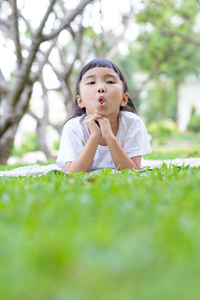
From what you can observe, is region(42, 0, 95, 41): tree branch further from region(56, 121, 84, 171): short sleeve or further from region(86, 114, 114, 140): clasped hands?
region(86, 114, 114, 140): clasped hands

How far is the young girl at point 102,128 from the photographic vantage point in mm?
3553

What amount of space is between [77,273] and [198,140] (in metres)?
19.4

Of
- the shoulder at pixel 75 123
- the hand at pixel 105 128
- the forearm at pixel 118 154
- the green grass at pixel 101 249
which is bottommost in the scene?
the green grass at pixel 101 249

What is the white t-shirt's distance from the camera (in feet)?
12.6

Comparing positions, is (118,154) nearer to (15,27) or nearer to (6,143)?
(15,27)

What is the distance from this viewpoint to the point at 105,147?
3969 mm

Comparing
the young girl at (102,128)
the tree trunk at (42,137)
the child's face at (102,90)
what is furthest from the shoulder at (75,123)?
the tree trunk at (42,137)

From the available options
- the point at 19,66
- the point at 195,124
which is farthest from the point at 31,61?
the point at 195,124

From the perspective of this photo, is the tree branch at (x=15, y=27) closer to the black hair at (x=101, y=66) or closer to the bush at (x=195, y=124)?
the black hair at (x=101, y=66)

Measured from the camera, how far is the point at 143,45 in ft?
56.1

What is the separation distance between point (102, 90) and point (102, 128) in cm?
37

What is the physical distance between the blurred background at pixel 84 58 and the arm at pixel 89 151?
304 centimetres

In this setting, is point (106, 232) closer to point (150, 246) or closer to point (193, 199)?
point (150, 246)

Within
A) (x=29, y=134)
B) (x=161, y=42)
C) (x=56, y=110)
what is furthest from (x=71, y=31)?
(x=56, y=110)
